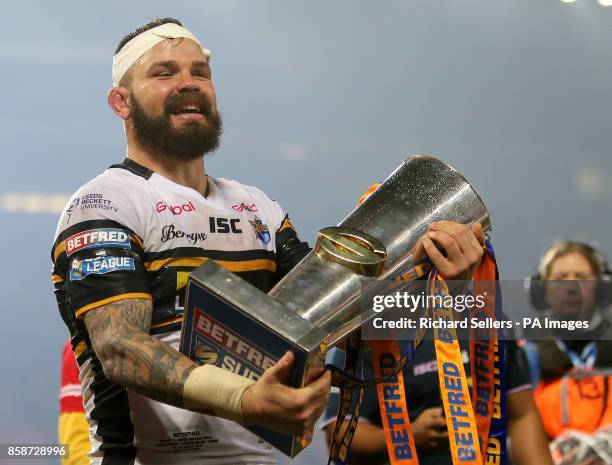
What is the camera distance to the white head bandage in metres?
2.09

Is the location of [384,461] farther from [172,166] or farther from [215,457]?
[172,166]

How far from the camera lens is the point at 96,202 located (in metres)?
1.78

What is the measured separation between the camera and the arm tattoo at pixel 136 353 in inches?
59.1

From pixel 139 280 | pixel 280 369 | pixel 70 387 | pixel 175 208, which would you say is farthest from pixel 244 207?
pixel 70 387

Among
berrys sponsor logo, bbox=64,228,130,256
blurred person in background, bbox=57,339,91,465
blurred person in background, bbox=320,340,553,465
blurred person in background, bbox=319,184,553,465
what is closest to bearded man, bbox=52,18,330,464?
berrys sponsor logo, bbox=64,228,130,256

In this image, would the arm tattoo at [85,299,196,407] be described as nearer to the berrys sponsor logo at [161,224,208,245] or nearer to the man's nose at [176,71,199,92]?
the berrys sponsor logo at [161,224,208,245]

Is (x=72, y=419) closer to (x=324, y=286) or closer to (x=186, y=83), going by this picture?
(x=186, y=83)

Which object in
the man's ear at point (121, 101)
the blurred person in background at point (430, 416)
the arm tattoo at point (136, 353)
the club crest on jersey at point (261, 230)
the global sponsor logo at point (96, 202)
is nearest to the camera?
the arm tattoo at point (136, 353)

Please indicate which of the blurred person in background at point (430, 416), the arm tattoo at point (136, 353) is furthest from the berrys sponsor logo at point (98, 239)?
the blurred person in background at point (430, 416)

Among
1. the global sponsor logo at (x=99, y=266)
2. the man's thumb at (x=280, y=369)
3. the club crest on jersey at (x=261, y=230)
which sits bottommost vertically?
the man's thumb at (x=280, y=369)

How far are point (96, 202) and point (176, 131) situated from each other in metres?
0.29

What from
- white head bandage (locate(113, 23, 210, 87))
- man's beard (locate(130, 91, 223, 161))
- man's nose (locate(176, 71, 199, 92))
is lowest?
man's beard (locate(130, 91, 223, 161))

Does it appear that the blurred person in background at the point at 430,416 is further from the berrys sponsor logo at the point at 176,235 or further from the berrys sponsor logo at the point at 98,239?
the berrys sponsor logo at the point at 98,239

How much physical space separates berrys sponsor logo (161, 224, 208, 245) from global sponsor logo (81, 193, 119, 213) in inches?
4.1
